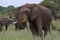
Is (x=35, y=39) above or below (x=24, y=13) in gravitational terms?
below

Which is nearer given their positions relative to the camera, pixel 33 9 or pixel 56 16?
pixel 33 9

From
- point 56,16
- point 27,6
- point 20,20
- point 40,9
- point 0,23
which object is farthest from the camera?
point 56,16

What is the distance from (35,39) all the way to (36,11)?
0.98 metres

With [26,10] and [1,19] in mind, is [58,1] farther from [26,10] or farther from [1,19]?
[26,10]

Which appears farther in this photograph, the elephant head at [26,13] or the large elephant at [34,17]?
the large elephant at [34,17]

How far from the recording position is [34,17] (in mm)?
10203

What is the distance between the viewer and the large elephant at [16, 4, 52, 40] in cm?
946

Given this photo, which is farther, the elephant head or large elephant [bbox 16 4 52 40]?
large elephant [bbox 16 4 52 40]

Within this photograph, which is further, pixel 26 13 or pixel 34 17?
pixel 34 17

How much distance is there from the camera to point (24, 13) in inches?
376

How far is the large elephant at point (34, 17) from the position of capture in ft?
31.0

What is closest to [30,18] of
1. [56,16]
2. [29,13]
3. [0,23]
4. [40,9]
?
[29,13]

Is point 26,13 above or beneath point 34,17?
above

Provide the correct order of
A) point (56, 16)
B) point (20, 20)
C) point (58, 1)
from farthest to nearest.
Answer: point (58, 1) → point (56, 16) → point (20, 20)
